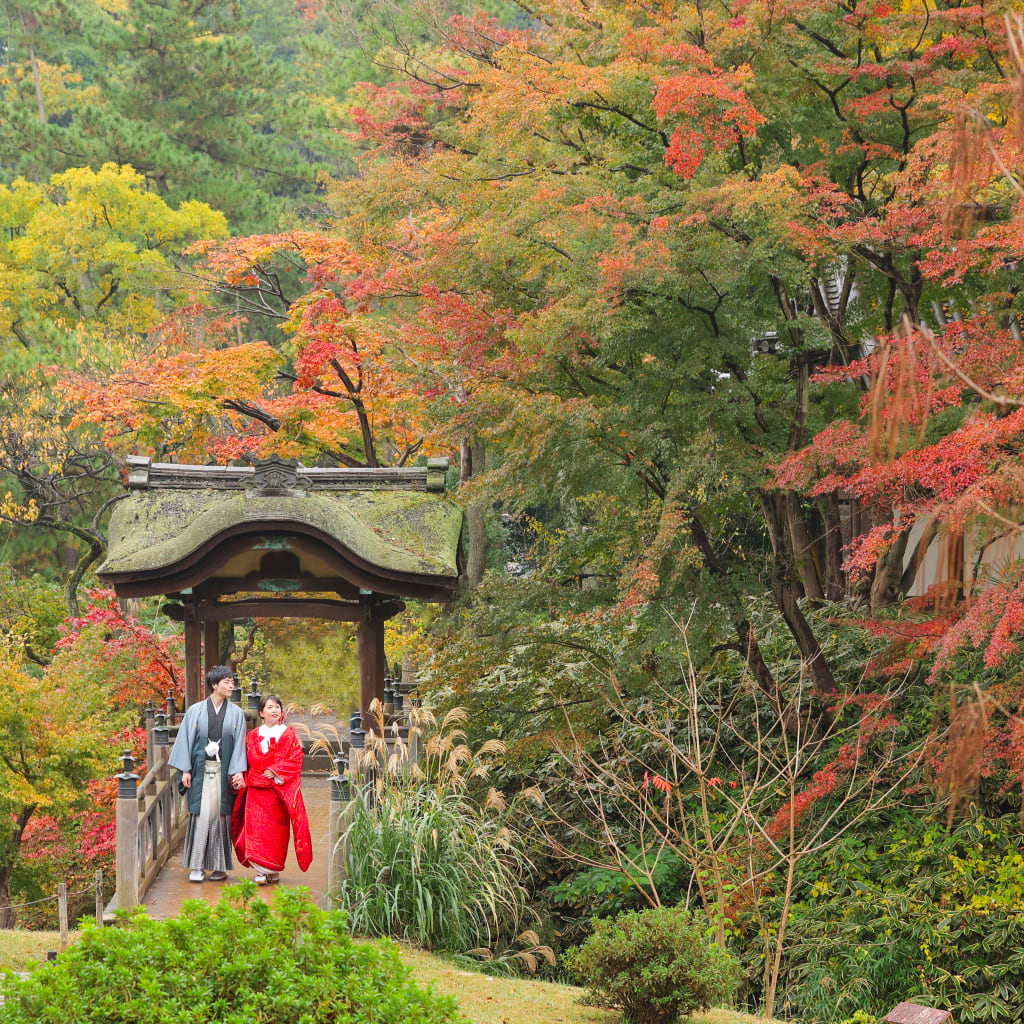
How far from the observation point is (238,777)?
8219mm

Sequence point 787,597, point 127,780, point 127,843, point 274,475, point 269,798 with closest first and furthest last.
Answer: point 127,780 → point 127,843 → point 269,798 → point 274,475 → point 787,597

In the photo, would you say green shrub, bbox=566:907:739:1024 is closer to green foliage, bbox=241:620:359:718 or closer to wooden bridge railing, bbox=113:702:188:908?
wooden bridge railing, bbox=113:702:188:908

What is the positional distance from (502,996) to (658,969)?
1.24 m

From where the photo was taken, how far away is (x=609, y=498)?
11430 mm

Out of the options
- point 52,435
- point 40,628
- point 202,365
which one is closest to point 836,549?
point 202,365

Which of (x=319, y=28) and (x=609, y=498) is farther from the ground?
(x=319, y=28)

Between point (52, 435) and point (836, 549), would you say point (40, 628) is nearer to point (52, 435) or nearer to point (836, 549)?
point (52, 435)

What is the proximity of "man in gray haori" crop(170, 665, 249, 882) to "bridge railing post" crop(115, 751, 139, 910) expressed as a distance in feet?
1.35

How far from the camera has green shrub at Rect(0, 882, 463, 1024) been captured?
13.8ft

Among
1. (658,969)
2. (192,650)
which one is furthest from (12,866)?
(658,969)

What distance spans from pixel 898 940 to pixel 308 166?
83.1ft

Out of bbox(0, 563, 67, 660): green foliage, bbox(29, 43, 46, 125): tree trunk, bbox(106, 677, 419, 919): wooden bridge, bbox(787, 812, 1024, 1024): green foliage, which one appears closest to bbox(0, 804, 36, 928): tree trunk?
bbox(106, 677, 419, 919): wooden bridge

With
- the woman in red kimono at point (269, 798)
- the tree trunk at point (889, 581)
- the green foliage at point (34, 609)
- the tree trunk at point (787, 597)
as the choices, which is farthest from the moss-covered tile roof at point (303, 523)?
the green foliage at point (34, 609)

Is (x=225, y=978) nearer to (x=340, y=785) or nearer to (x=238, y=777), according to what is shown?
(x=340, y=785)
